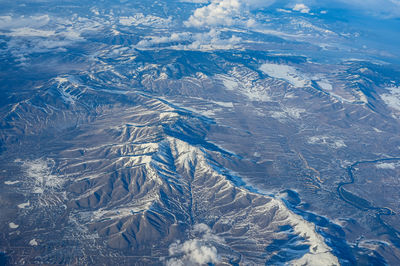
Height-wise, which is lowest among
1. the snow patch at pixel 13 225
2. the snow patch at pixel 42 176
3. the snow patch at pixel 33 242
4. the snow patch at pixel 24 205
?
the snow patch at pixel 42 176

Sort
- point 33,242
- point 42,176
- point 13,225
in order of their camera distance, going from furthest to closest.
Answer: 1. point 42,176
2. point 13,225
3. point 33,242

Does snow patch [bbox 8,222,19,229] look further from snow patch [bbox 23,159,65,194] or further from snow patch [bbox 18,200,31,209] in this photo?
snow patch [bbox 23,159,65,194]

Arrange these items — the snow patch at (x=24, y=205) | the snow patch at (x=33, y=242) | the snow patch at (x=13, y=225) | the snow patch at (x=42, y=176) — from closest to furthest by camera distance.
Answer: the snow patch at (x=33, y=242)
the snow patch at (x=13, y=225)
the snow patch at (x=24, y=205)
the snow patch at (x=42, y=176)

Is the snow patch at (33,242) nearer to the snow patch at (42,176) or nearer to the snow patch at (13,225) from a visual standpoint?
the snow patch at (13,225)

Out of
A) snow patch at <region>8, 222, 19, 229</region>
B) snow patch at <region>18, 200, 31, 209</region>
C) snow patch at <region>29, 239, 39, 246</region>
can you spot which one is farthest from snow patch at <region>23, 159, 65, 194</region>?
snow patch at <region>29, 239, 39, 246</region>

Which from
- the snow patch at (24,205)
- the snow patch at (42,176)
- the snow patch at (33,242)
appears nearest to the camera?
the snow patch at (33,242)

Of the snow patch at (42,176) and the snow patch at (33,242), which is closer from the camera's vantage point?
the snow patch at (33,242)

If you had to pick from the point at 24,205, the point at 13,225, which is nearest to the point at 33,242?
the point at 13,225

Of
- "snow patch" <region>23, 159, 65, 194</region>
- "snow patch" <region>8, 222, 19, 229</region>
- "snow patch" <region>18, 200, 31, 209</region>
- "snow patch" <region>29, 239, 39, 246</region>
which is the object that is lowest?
"snow patch" <region>23, 159, 65, 194</region>

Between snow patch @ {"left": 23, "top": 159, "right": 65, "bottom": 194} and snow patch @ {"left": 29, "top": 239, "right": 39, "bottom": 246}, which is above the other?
snow patch @ {"left": 29, "top": 239, "right": 39, "bottom": 246}

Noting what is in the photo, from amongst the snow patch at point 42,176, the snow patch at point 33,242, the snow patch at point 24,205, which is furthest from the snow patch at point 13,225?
the snow patch at point 42,176

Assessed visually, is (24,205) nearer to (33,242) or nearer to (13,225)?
(13,225)

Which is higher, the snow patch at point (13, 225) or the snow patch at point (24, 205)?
the snow patch at point (13, 225)
